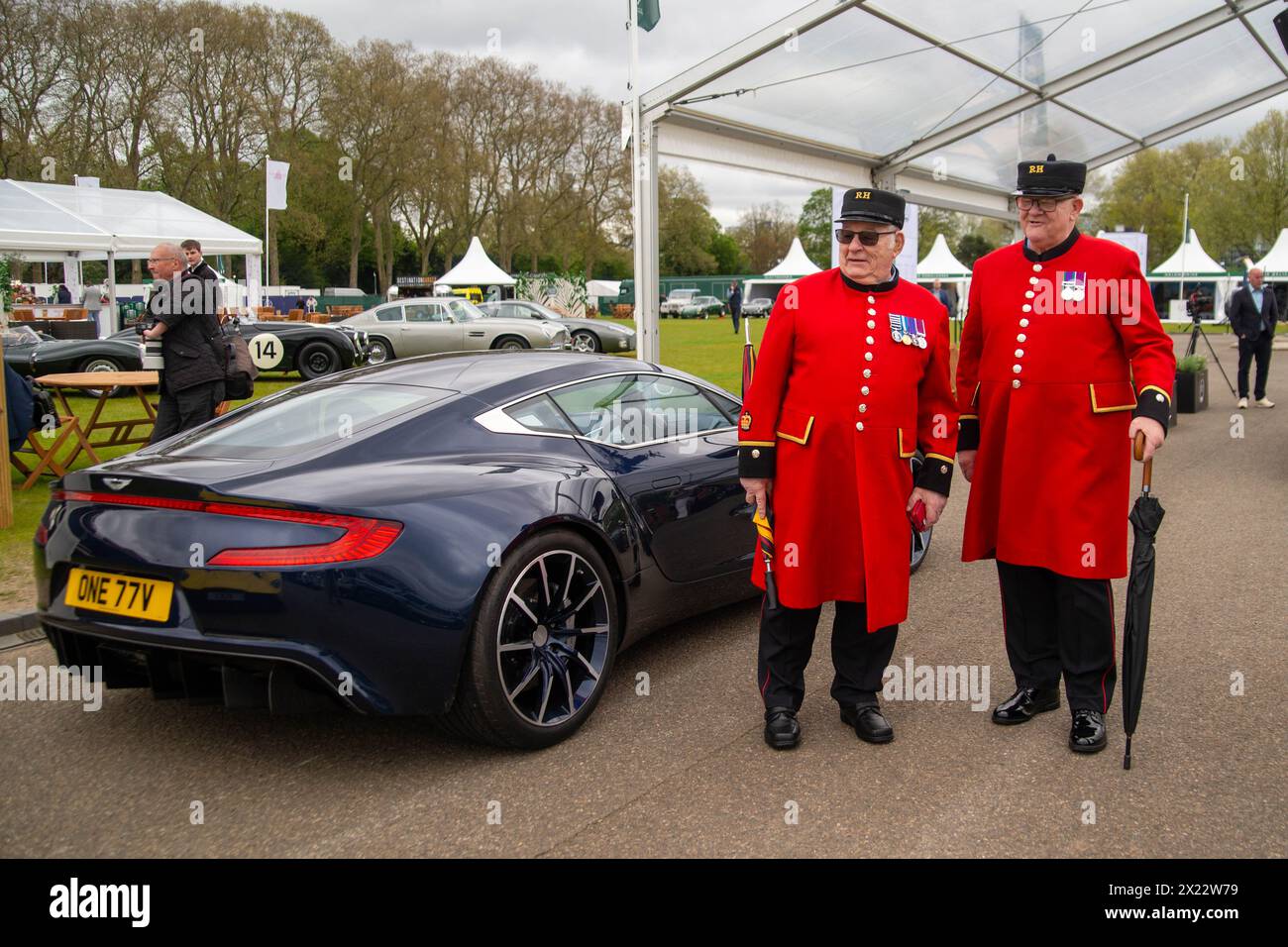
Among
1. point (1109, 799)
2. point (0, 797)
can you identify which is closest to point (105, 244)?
point (0, 797)

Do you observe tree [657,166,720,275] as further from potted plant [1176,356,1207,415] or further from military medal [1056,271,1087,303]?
military medal [1056,271,1087,303]

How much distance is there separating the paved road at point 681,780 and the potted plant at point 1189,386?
995 cm

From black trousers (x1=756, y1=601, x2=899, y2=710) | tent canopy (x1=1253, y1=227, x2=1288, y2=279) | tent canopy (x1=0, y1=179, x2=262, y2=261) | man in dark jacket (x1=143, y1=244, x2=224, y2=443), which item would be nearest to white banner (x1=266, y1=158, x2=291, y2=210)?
tent canopy (x1=0, y1=179, x2=262, y2=261)

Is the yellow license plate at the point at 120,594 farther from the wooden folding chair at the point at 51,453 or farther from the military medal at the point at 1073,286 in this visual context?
the wooden folding chair at the point at 51,453

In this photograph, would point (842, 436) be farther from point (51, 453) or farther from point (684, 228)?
point (684, 228)

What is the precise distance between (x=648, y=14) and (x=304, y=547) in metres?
10.9

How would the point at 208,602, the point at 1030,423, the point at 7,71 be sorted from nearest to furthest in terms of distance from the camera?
the point at 208,602, the point at 1030,423, the point at 7,71

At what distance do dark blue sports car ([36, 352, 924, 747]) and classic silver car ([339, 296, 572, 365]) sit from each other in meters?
16.8

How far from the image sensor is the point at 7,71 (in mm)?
33719

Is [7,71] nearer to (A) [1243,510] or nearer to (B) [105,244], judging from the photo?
(B) [105,244]

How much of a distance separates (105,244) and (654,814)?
20.3 meters

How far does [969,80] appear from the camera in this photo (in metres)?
13.7

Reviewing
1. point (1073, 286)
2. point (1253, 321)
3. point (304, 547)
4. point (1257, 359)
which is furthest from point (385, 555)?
point (1257, 359)
